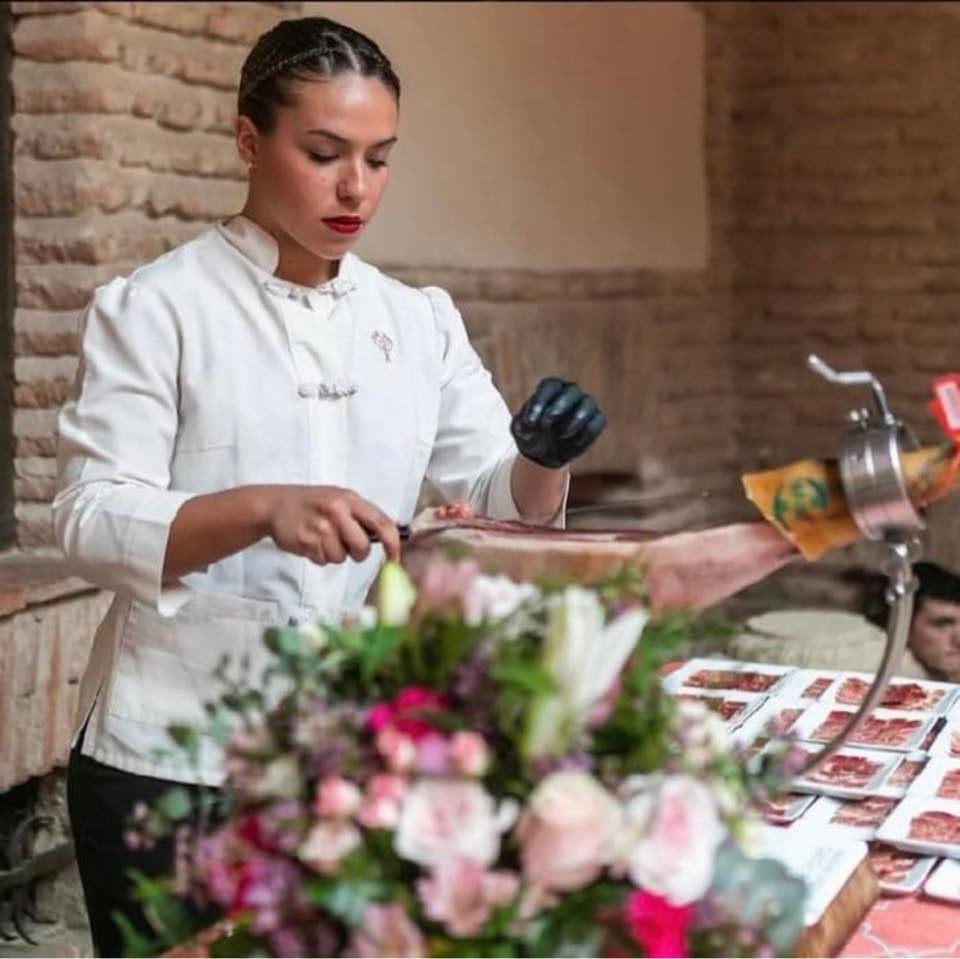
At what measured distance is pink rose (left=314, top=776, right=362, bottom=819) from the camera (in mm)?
824

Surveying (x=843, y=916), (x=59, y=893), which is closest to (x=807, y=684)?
(x=843, y=916)

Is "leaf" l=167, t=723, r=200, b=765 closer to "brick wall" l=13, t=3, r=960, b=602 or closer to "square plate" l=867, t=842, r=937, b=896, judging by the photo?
"square plate" l=867, t=842, r=937, b=896

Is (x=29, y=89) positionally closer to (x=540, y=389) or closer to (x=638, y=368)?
(x=540, y=389)

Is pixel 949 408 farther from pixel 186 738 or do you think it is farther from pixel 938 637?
pixel 938 637

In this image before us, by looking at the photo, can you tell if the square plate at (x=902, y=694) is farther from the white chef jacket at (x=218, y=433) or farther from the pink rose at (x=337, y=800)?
the pink rose at (x=337, y=800)

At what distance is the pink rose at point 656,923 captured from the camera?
0.84 metres

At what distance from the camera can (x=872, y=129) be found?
4.64 metres

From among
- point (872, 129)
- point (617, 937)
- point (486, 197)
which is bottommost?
point (617, 937)

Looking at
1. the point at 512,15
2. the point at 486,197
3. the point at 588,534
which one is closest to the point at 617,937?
the point at 588,534

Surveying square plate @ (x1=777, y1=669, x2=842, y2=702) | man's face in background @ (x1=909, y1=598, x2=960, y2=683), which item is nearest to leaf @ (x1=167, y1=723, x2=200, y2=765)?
square plate @ (x1=777, y1=669, x2=842, y2=702)

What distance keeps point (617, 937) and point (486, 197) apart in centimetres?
307

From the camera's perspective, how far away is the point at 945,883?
1.31 m

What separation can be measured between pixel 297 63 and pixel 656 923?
0.84 meters

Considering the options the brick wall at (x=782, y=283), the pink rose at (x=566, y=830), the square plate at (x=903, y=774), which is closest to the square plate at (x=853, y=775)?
the square plate at (x=903, y=774)
